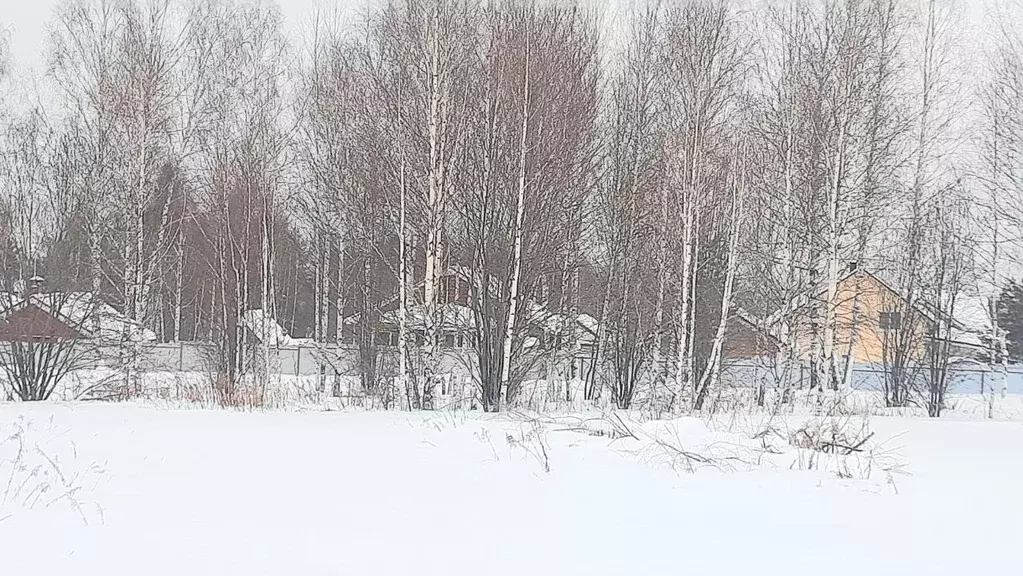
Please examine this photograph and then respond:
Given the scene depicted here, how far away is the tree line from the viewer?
41.9 ft

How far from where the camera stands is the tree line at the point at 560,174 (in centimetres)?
1277

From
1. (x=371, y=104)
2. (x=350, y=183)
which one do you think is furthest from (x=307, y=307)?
(x=371, y=104)

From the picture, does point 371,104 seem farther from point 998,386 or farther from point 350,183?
point 998,386

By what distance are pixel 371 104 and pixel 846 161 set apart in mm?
8649

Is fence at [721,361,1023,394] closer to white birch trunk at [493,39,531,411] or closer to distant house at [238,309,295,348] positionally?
white birch trunk at [493,39,531,411]

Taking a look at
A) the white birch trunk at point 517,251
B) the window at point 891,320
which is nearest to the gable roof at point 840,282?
the window at point 891,320

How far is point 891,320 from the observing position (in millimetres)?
15789

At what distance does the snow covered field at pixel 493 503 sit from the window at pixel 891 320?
709 centimetres

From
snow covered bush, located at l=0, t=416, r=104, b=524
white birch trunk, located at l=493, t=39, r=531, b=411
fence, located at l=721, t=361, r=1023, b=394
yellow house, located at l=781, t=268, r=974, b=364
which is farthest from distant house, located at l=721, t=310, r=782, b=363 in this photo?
snow covered bush, located at l=0, t=416, r=104, b=524

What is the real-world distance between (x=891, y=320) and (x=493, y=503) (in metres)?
12.9

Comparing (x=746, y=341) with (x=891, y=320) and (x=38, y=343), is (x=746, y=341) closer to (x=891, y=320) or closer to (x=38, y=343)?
(x=891, y=320)

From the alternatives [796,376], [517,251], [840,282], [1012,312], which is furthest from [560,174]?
[1012,312]

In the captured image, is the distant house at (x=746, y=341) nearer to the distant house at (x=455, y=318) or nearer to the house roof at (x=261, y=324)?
the distant house at (x=455, y=318)

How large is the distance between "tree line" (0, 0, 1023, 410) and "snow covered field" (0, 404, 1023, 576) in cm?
495
